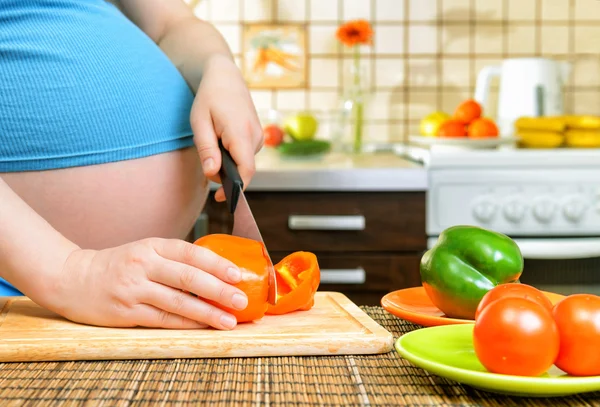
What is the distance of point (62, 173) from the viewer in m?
0.96

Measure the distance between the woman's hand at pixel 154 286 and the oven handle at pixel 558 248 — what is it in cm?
124

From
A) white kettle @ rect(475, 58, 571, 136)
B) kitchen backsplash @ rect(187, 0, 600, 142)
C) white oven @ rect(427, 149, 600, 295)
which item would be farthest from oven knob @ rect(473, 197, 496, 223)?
kitchen backsplash @ rect(187, 0, 600, 142)

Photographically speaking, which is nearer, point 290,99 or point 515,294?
point 515,294

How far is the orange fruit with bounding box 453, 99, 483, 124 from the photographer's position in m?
2.16

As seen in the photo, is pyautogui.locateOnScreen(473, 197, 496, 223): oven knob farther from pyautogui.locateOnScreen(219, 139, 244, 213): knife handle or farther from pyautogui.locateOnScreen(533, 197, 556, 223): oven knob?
pyautogui.locateOnScreen(219, 139, 244, 213): knife handle

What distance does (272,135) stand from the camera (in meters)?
2.34

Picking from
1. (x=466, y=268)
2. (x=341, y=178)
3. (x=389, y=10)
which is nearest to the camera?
(x=466, y=268)

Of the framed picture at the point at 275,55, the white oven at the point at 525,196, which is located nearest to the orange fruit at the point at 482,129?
the white oven at the point at 525,196

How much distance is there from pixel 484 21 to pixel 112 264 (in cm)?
203

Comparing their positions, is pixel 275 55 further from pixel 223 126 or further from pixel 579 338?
pixel 579 338

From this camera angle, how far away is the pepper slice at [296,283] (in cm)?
81

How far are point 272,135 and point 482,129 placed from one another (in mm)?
619

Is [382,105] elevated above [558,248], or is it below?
above

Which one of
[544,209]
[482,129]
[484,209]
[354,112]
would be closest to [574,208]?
[544,209]
